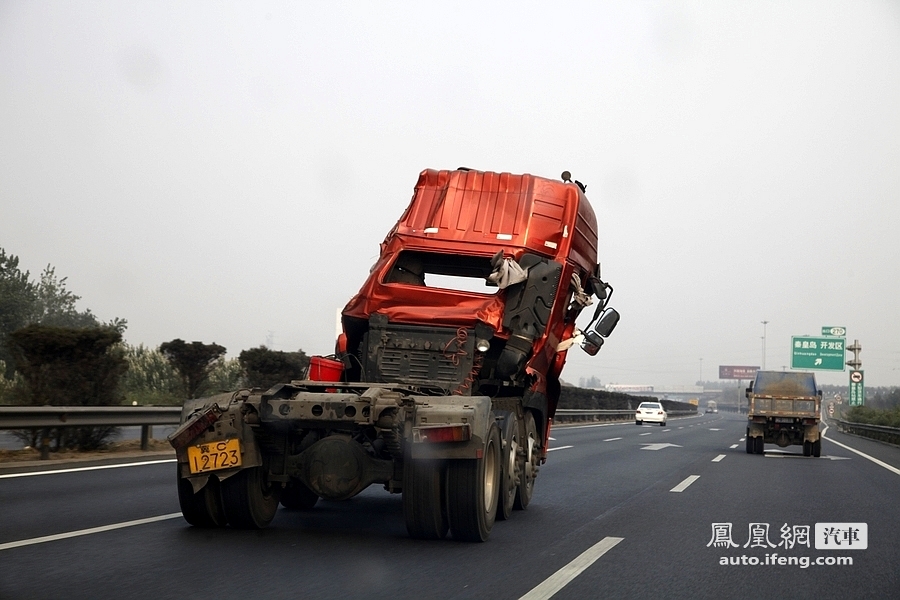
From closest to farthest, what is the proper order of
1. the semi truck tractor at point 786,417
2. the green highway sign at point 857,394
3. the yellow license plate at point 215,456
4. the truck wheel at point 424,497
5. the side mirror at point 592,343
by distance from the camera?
the yellow license plate at point 215,456 → the truck wheel at point 424,497 → the side mirror at point 592,343 → the semi truck tractor at point 786,417 → the green highway sign at point 857,394

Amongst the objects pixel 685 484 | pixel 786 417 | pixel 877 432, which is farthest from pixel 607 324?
pixel 877 432

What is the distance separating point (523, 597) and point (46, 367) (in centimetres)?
1179

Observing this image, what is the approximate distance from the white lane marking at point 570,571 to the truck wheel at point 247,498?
2588 millimetres

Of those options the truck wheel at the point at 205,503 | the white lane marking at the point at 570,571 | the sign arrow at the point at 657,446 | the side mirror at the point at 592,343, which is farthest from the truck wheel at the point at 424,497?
the sign arrow at the point at 657,446

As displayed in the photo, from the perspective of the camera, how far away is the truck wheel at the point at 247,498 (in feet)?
25.3

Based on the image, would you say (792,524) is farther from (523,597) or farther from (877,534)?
(523,597)

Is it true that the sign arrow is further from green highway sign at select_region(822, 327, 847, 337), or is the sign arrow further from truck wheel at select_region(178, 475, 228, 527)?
green highway sign at select_region(822, 327, 847, 337)

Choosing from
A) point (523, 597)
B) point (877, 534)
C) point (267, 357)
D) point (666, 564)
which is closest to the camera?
point (523, 597)

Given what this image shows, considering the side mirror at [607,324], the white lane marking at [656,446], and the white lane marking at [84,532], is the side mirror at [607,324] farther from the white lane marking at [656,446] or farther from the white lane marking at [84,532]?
the white lane marking at [656,446]

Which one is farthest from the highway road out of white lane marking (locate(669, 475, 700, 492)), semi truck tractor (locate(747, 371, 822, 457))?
semi truck tractor (locate(747, 371, 822, 457))

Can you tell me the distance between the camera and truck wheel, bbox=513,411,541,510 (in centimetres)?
1002

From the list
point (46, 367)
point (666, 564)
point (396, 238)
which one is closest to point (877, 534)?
point (666, 564)

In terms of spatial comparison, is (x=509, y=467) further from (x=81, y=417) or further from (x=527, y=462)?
(x=81, y=417)

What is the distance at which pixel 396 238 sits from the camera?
10.5m
